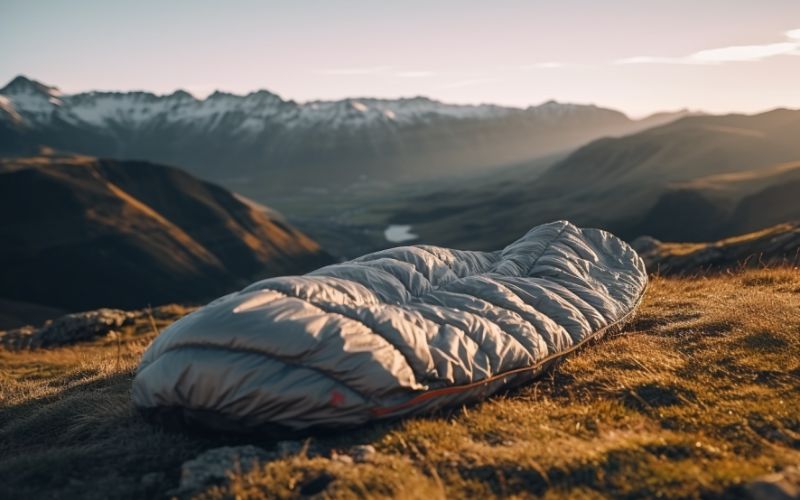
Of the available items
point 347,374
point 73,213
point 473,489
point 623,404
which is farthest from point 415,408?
point 73,213

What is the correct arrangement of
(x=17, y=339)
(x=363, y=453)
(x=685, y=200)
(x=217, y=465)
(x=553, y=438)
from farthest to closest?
(x=685, y=200), (x=17, y=339), (x=553, y=438), (x=363, y=453), (x=217, y=465)

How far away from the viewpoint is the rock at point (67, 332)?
2842 centimetres

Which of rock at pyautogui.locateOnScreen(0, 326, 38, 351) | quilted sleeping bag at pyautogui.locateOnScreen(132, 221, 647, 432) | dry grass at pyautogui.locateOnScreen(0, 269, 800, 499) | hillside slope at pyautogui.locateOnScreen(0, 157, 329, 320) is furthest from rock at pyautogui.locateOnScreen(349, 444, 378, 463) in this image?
hillside slope at pyautogui.locateOnScreen(0, 157, 329, 320)

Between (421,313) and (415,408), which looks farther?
(421,313)

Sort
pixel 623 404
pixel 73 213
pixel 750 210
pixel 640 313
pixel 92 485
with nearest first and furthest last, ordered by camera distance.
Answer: pixel 92 485 → pixel 623 404 → pixel 640 313 → pixel 750 210 → pixel 73 213

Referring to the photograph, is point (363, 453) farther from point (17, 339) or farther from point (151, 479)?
point (17, 339)

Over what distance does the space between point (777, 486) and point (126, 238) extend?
5529 inches

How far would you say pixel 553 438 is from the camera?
23.0ft

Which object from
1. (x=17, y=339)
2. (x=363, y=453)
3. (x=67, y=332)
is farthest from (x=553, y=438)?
(x=17, y=339)

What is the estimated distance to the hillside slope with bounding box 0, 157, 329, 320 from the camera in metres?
114

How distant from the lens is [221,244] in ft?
482

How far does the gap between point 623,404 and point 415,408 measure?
2.93 meters

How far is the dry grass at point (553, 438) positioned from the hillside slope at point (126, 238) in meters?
113

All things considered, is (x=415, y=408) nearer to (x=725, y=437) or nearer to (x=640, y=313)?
(x=725, y=437)
